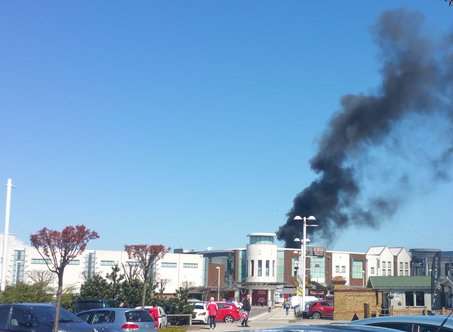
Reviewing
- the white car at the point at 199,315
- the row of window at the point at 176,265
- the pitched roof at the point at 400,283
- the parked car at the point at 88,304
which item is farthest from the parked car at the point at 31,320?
the row of window at the point at 176,265

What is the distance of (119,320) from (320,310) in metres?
32.9

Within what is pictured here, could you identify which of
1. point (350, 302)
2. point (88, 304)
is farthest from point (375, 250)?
point (88, 304)

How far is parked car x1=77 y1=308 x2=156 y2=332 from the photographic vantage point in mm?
19500

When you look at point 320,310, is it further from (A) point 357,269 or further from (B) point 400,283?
(A) point 357,269

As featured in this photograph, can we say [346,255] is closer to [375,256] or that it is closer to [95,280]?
[375,256]

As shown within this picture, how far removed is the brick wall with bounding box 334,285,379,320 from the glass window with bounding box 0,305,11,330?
108ft

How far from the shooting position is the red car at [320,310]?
50.3 metres

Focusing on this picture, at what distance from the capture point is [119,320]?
64.5 feet

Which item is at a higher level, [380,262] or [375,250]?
[375,250]

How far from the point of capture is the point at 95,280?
42.2 meters

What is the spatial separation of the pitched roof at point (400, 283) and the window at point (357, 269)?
215 feet

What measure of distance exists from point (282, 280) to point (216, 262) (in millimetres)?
12660

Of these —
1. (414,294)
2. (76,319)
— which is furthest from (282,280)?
(76,319)

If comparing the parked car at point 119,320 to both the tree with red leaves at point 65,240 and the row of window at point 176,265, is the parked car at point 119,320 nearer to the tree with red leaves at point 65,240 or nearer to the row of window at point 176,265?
the tree with red leaves at point 65,240
